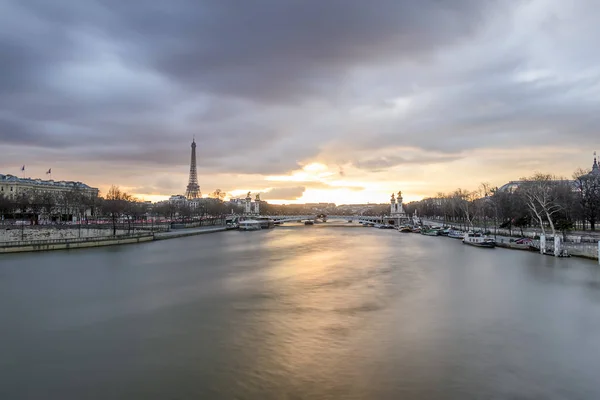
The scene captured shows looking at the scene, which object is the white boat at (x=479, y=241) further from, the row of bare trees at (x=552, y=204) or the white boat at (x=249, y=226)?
the white boat at (x=249, y=226)

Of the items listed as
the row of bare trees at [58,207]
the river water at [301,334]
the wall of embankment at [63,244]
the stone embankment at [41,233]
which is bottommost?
the river water at [301,334]

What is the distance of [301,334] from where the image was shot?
1312 cm

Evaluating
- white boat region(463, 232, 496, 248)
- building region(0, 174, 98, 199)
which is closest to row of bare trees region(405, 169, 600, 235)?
white boat region(463, 232, 496, 248)

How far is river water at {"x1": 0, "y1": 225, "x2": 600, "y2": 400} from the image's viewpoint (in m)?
9.39

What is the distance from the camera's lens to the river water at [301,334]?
30.8 feet

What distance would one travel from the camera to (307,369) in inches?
407

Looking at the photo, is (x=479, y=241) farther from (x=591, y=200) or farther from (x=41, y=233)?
(x=41, y=233)

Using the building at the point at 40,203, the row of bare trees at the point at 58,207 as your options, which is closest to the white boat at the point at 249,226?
the row of bare trees at the point at 58,207

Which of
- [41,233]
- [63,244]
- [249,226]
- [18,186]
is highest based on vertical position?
[18,186]

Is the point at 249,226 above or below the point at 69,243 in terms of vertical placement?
above

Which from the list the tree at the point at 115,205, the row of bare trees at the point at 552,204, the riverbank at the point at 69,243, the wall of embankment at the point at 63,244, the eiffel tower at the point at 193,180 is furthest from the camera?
the eiffel tower at the point at 193,180

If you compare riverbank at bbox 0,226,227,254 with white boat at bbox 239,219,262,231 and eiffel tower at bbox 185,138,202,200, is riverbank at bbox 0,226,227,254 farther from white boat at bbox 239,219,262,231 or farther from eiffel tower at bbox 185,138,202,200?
eiffel tower at bbox 185,138,202,200

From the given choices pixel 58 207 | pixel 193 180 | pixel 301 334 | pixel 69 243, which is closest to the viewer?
pixel 301 334

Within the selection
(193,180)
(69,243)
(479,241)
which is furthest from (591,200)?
(193,180)
